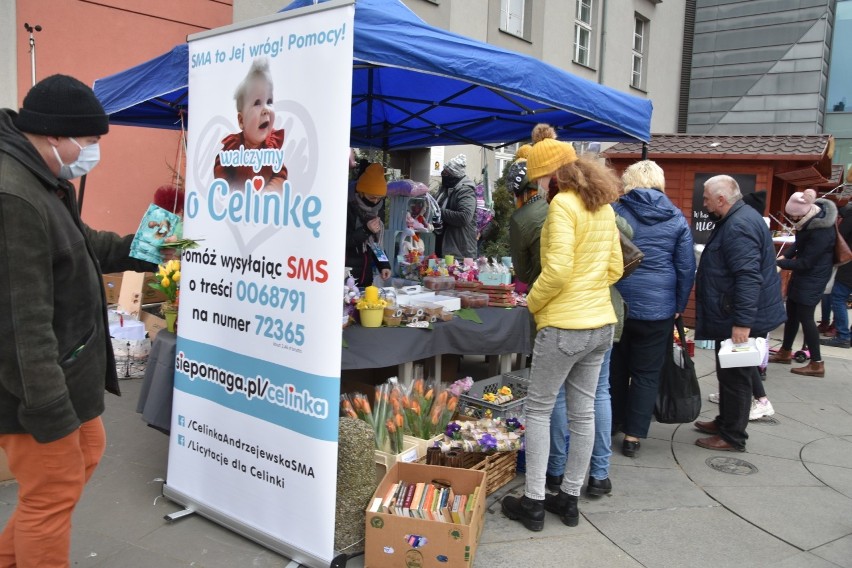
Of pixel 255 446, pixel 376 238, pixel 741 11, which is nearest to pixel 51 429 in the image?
pixel 255 446

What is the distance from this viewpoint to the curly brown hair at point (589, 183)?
9.49 ft

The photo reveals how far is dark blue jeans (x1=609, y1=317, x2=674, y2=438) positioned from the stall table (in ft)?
2.45

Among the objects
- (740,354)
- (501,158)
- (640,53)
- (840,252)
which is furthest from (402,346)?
(640,53)

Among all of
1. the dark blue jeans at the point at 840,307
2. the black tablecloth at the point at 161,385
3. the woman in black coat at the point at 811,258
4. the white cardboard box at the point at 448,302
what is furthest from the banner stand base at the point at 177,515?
the dark blue jeans at the point at 840,307

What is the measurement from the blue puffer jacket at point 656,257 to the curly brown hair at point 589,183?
1027mm

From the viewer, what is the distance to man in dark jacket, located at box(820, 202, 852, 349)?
752 cm

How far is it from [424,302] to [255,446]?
1.81 meters

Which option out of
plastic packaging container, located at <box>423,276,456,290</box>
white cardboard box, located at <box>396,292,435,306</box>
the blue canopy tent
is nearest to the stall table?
white cardboard box, located at <box>396,292,435,306</box>

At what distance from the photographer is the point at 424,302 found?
14.4 ft

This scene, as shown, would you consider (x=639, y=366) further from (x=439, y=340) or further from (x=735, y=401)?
(x=439, y=340)

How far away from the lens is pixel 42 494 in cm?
203

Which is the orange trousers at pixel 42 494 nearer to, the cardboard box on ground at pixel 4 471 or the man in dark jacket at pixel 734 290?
the cardboard box on ground at pixel 4 471

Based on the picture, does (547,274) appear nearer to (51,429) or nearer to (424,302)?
(424,302)

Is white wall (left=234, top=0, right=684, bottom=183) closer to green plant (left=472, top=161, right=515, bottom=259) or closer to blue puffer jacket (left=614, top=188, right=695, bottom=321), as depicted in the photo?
green plant (left=472, top=161, right=515, bottom=259)
